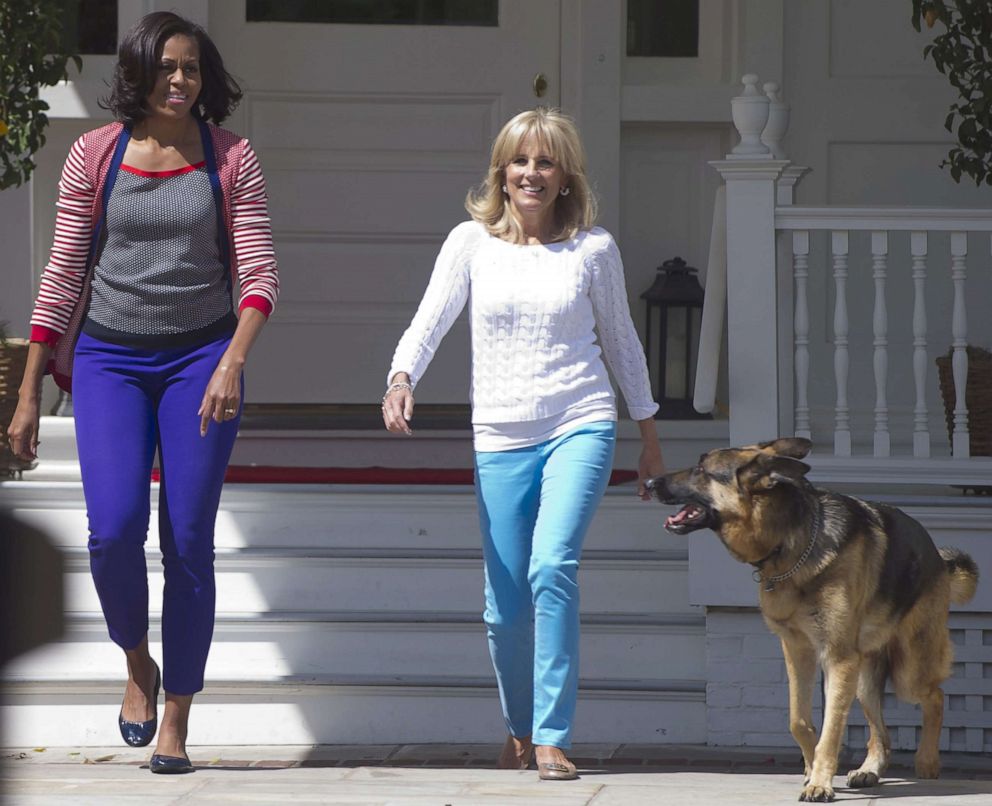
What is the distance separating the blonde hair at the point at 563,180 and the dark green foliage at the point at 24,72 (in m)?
2.31

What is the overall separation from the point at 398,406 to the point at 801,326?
5.81 feet

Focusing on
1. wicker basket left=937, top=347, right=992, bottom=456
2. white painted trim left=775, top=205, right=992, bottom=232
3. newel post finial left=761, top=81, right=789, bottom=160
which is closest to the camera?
white painted trim left=775, top=205, right=992, bottom=232

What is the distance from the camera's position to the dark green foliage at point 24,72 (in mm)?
5859

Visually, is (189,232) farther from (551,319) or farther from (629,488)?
(629,488)

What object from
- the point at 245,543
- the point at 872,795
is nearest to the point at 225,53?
the point at 245,543

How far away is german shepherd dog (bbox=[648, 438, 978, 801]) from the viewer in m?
4.07

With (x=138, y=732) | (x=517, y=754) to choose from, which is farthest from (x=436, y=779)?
(x=138, y=732)

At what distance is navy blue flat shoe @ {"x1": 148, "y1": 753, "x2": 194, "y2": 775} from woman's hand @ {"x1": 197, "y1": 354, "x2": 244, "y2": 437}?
2.77 feet

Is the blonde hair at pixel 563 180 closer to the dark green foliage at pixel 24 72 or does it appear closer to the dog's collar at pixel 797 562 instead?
the dog's collar at pixel 797 562

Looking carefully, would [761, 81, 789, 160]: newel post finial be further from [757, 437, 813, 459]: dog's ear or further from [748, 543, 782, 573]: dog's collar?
[748, 543, 782, 573]: dog's collar

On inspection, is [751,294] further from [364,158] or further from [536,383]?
[364,158]

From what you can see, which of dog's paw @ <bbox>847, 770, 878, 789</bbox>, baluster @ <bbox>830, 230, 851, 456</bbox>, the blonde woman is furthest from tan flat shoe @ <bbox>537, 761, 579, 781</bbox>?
baluster @ <bbox>830, 230, 851, 456</bbox>

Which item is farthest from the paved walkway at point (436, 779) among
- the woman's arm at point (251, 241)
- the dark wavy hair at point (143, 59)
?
the dark wavy hair at point (143, 59)

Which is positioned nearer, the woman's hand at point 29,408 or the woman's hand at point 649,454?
the woman's hand at point 29,408
